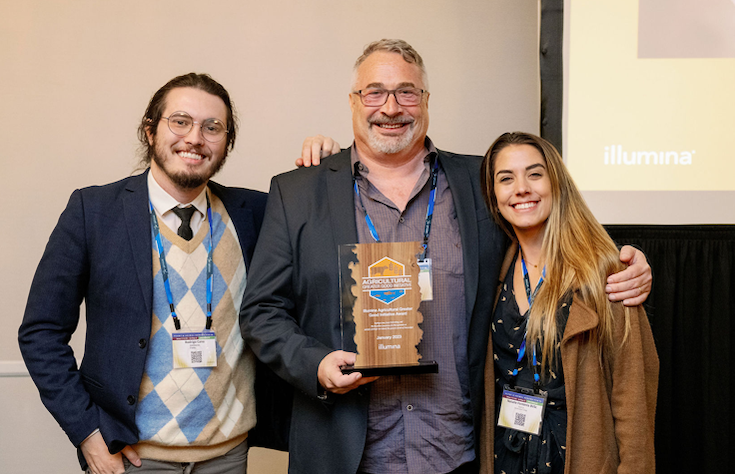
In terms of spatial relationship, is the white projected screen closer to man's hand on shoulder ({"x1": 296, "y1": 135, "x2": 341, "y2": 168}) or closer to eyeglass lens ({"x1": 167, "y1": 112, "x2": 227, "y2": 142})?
man's hand on shoulder ({"x1": 296, "y1": 135, "x2": 341, "y2": 168})

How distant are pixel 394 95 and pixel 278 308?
2.91 feet

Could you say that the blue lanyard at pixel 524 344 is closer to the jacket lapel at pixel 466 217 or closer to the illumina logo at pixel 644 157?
the jacket lapel at pixel 466 217

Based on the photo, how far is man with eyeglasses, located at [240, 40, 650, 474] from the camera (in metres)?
1.78

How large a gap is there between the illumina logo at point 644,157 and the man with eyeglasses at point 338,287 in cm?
108

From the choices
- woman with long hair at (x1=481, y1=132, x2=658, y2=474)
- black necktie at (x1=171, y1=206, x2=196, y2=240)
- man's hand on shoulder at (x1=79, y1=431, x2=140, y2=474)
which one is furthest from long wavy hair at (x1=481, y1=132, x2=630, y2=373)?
man's hand on shoulder at (x1=79, y1=431, x2=140, y2=474)

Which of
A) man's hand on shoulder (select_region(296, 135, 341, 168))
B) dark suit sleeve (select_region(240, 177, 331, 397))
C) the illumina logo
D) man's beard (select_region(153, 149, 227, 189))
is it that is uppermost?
the illumina logo

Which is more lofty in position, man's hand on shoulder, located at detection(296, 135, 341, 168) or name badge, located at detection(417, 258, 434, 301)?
man's hand on shoulder, located at detection(296, 135, 341, 168)

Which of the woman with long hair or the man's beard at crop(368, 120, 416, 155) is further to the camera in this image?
the man's beard at crop(368, 120, 416, 155)

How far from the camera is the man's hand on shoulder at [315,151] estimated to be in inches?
83.5

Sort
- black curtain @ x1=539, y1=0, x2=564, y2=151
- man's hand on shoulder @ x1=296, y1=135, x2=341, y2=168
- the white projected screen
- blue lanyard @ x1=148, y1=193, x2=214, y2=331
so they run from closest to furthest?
blue lanyard @ x1=148, y1=193, x2=214, y2=331 → man's hand on shoulder @ x1=296, y1=135, x2=341, y2=168 → the white projected screen → black curtain @ x1=539, y1=0, x2=564, y2=151

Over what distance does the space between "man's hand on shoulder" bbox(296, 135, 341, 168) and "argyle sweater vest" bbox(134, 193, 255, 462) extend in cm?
43

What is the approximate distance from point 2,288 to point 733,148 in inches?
162

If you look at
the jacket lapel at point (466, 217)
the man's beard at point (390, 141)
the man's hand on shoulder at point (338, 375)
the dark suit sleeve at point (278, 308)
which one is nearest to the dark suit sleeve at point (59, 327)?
the dark suit sleeve at point (278, 308)

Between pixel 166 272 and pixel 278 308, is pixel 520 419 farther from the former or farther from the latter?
pixel 166 272
